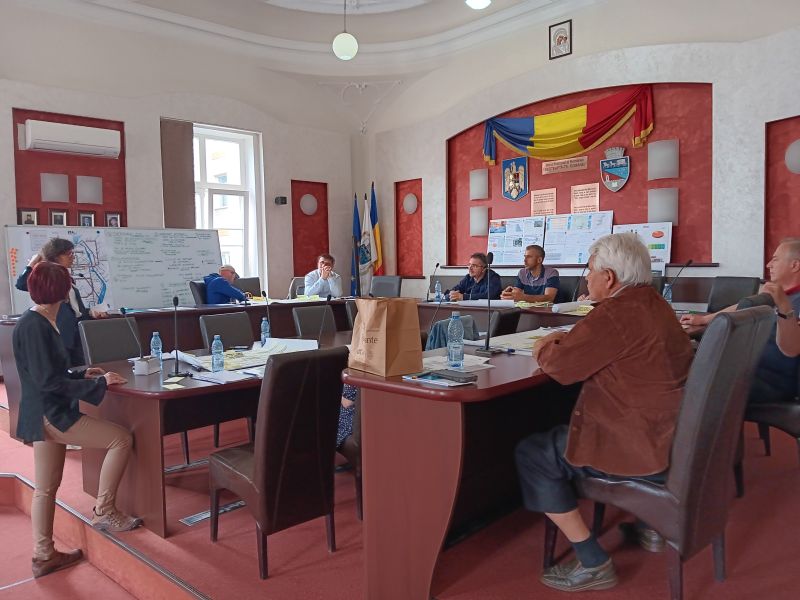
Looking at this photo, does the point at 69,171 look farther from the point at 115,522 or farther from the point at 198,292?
the point at 115,522

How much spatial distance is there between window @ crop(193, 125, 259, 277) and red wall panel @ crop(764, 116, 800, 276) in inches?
237

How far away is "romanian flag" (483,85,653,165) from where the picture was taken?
6430 millimetres

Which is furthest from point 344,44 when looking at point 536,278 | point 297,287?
point 297,287

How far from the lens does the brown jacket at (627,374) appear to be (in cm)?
186

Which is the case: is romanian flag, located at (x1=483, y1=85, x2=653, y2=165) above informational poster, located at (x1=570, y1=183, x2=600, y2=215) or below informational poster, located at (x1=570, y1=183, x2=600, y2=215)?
above

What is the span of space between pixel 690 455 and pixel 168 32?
7.47 metres

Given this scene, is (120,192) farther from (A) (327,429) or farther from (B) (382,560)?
(B) (382,560)

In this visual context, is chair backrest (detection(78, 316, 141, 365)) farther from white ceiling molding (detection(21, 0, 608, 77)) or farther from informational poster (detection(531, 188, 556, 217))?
informational poster (detection(531, 188, 556, 217))

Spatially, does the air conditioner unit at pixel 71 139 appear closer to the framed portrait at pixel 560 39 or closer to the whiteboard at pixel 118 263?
the whiteboard at pixel 118 263

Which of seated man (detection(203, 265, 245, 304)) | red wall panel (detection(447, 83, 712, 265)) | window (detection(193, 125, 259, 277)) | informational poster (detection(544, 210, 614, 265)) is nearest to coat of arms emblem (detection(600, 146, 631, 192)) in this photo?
red wall panel (detection(447, 83, 712, 265))

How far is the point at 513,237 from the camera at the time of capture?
762cm

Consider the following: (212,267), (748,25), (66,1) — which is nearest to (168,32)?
(66,1)

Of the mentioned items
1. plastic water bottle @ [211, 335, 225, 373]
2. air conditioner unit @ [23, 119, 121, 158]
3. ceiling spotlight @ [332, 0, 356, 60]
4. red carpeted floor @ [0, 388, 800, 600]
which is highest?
ceiling spotlight @ [332, 0, 356, 60]

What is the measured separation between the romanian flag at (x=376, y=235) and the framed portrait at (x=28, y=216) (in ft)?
14.0
